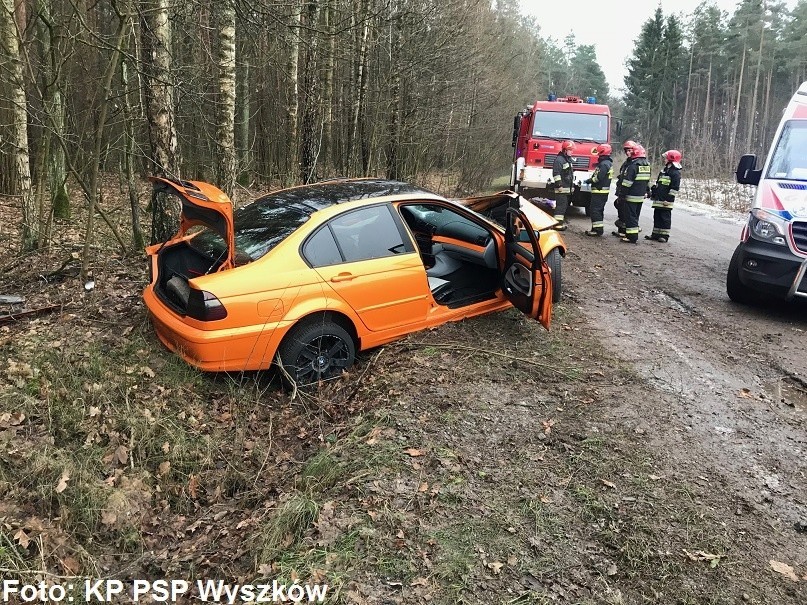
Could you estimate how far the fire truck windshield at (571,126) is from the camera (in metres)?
14.4

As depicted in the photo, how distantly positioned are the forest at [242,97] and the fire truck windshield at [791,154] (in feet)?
17.6

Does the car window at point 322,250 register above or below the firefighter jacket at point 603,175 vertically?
below

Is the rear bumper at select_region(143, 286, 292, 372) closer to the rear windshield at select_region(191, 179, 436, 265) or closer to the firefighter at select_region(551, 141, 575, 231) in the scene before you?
the rear windshield at select_region(191, 179, 436, 265)

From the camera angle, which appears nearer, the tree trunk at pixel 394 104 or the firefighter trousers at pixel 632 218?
the firefighter trousers at pixel 632 218

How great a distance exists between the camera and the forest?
6.54 metres

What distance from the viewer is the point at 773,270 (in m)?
6.21

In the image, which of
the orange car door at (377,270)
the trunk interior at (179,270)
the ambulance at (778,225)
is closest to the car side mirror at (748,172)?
the ambulance at (778,225)

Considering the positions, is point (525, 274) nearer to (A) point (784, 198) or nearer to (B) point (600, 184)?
(A) point (784, 198)

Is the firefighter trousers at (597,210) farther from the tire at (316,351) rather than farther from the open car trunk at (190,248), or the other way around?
the open car trunk at (190,248)

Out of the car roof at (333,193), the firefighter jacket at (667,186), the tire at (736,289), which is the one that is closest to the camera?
the car roof at (333,193)

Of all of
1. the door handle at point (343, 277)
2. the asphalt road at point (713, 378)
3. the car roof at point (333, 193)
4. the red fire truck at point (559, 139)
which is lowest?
the asphalt road at point (713, 378)

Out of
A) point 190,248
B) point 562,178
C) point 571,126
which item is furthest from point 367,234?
point 571,126

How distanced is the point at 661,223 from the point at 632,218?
658mm

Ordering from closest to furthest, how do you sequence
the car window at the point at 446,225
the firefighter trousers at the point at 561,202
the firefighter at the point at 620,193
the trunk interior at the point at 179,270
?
the trunk interior at the point at 179,270
the car window at the point at 446,225
the firefighter at the point at 620,193
the firefighter trousers at the point at 561,202
